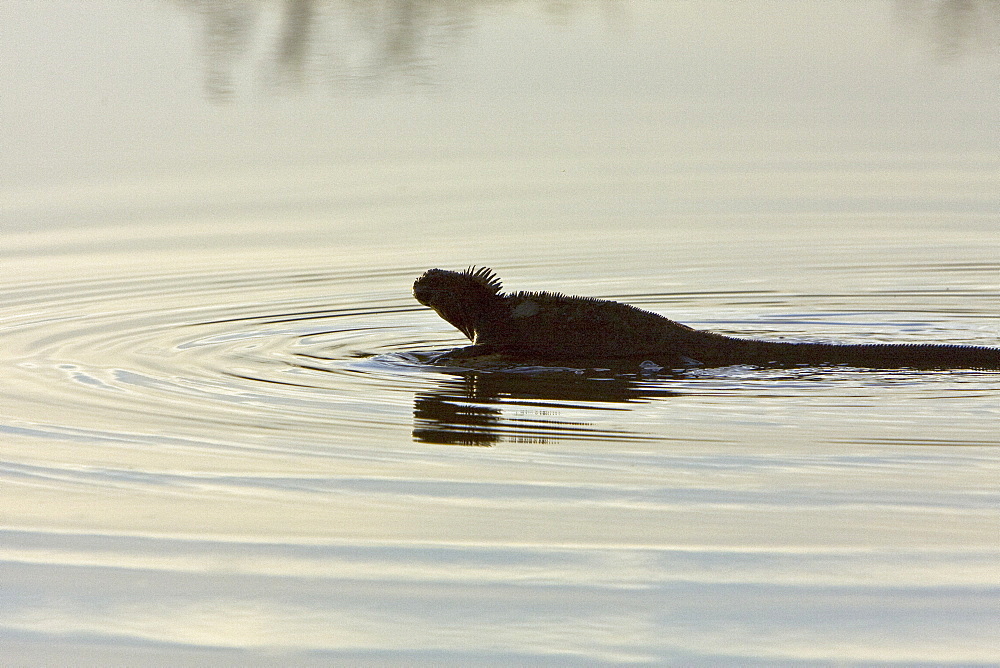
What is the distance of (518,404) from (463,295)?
2.01 metres

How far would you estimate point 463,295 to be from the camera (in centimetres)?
1138

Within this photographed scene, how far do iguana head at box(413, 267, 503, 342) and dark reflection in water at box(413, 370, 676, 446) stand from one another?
94 cm

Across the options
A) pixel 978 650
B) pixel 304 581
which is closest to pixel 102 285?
pixel 304 581

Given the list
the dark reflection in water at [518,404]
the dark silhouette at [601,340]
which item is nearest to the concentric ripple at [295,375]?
the dark reflection in water at [518,404]

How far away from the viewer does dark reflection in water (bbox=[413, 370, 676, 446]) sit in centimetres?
860

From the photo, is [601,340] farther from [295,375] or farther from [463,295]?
[295,375]

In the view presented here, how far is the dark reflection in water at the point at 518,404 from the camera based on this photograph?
8602mm

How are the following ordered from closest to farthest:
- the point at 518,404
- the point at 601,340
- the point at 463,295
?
1. the point at 518,404
2. the point at 601,340
3. the point at 463,295

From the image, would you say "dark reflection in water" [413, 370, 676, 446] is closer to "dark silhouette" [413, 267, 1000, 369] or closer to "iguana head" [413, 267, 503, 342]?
"dark silhouette" [413, 267, 1000, 369]

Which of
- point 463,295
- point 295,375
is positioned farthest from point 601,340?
point 295,375

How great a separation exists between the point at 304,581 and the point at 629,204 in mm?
11376

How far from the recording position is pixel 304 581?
6.06 metres

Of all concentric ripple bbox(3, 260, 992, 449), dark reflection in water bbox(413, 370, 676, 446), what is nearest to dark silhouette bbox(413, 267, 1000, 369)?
concentric ripple bbox(3, 260, 992, 449)

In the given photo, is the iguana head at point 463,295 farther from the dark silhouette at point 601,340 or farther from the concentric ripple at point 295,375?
the concentric ripple at point 295,375
